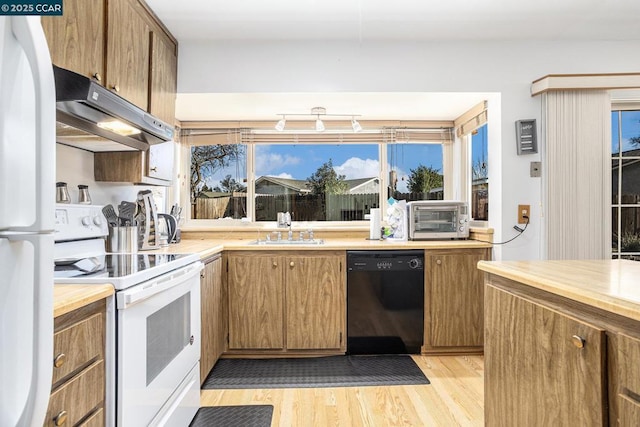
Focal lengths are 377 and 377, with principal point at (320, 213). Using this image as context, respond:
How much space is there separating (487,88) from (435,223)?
3.58ft

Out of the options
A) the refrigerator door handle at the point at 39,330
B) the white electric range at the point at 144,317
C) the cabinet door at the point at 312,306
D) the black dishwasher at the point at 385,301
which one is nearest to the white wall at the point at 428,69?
the black dishwasher at the point at 385,301

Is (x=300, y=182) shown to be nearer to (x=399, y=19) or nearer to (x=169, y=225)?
(x=169, y=225)

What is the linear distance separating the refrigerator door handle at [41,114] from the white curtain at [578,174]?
291 centimetres

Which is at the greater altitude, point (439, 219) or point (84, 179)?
point (84, 179)

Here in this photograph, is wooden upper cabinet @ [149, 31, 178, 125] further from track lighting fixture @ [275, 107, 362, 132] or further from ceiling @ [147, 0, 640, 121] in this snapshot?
track lighting fixture @ [275, 107, 362, 132]

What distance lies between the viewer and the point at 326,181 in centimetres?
367

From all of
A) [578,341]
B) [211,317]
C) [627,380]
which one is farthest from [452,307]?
[627,380]

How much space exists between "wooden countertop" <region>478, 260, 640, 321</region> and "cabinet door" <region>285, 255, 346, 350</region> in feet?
4.51

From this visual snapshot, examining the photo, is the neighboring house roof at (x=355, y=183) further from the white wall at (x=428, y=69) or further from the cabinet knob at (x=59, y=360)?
the cabinet knob at (x=59, y=360)

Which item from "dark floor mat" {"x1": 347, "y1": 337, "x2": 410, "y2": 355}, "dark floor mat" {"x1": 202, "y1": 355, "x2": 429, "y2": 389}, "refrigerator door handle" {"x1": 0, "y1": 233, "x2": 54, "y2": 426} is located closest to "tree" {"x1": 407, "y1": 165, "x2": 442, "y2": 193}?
"dark floor mat" {"x1": 347, "y1": 337, "x2": 410, "y2": 355}

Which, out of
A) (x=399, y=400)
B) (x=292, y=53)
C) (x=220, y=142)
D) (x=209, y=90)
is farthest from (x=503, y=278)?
(x=220, y=142)

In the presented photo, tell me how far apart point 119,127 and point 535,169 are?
2703 millimetres

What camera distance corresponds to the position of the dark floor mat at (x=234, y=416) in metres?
1.95

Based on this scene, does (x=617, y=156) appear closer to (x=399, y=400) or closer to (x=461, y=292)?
(x=461, y=292)
